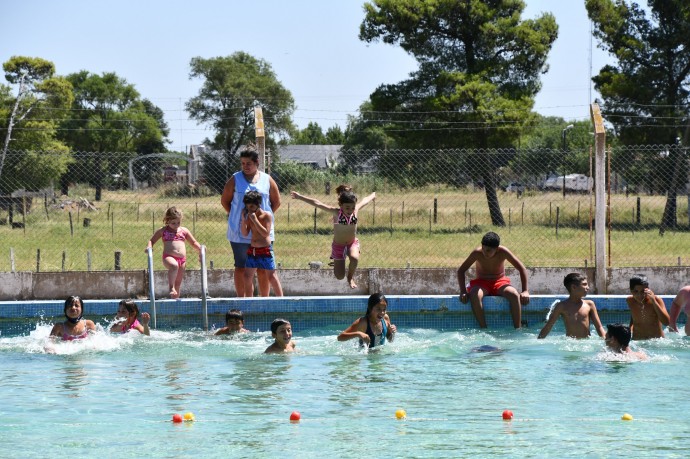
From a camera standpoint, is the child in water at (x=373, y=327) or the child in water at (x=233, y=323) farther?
the child in water at (x=233, y=323)

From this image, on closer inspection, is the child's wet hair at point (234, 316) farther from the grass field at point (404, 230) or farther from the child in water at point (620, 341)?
the grass field at point (404, 230)

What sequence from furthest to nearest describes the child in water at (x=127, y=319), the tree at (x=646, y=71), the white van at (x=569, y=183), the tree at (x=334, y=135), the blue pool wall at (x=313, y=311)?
the tree at (x=334, y=135) < the tree at (x=646, y=71) < the white van at (x=569, y=183) < the blue pool wall at (x=313, y=311) < the child in water at (x=127, y=319)

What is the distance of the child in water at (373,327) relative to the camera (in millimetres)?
11492

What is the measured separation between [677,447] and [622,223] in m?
12.7

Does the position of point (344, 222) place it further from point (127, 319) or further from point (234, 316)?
point (127, 319)

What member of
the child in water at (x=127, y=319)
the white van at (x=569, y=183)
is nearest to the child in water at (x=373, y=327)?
the child in water at (x=127, y=319)

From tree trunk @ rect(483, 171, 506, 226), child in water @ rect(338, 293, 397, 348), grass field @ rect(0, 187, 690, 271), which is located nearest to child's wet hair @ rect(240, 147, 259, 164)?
child in water @ rect(338, 293, 397, 348)

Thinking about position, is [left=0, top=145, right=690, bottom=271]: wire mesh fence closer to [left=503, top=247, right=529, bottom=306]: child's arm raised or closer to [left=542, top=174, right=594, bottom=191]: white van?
[left=542, top=174, right=594, bottom=191]: white van

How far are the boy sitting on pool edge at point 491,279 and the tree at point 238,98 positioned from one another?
51714 mm

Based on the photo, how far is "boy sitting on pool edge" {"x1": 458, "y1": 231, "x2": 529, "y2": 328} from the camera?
1306 centimetres

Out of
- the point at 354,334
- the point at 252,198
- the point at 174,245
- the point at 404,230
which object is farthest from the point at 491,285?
the point at 404,230

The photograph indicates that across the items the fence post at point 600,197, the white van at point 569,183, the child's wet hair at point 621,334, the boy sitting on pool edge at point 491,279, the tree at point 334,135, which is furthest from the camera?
the tree at point 334,135

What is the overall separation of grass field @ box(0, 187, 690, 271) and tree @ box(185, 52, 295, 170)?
42.5m

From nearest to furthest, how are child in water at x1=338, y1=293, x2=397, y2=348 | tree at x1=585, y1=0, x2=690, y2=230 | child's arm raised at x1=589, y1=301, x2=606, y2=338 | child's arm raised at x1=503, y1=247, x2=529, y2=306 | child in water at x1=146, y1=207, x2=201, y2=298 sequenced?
child in water at x1=338, y1=293, x2=397, y2=348 < child's arm raised at x1=589, y1=301, x2=606, y2=338 < child's arm raised at x1=503, y1=247, x2=529, y2=306 < child in water at x1=146, y1=207, x2=201, y2=298 < tree at x1=585, y1=0, x2=690, y2=230
